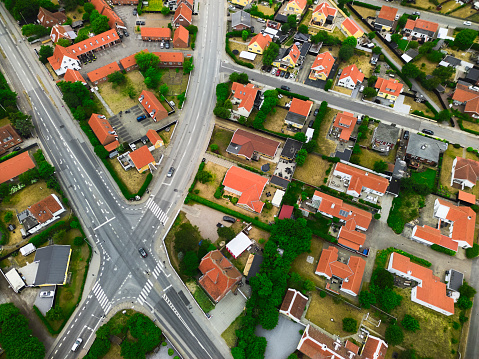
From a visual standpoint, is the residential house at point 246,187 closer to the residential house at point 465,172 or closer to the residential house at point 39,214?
the residential house at point 39,214

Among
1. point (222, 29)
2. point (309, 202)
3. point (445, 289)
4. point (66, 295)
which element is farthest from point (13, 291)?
point (222, 29)

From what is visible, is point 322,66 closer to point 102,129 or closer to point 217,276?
point 102,129

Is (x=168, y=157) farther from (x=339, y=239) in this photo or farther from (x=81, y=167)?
(x=339, y=239)

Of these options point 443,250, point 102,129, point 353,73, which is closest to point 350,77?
point 353,73

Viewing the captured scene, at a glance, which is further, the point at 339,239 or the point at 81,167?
the point at 81,167

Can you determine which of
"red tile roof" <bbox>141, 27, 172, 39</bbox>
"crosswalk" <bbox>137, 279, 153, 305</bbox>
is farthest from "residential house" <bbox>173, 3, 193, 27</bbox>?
"crosswalk" <bbox>137, 279, 153, 305</bbox>

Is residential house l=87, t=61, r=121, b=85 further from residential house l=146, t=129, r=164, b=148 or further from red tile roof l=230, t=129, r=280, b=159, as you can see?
red tile roof l=230, t=129, r=280, b=159
